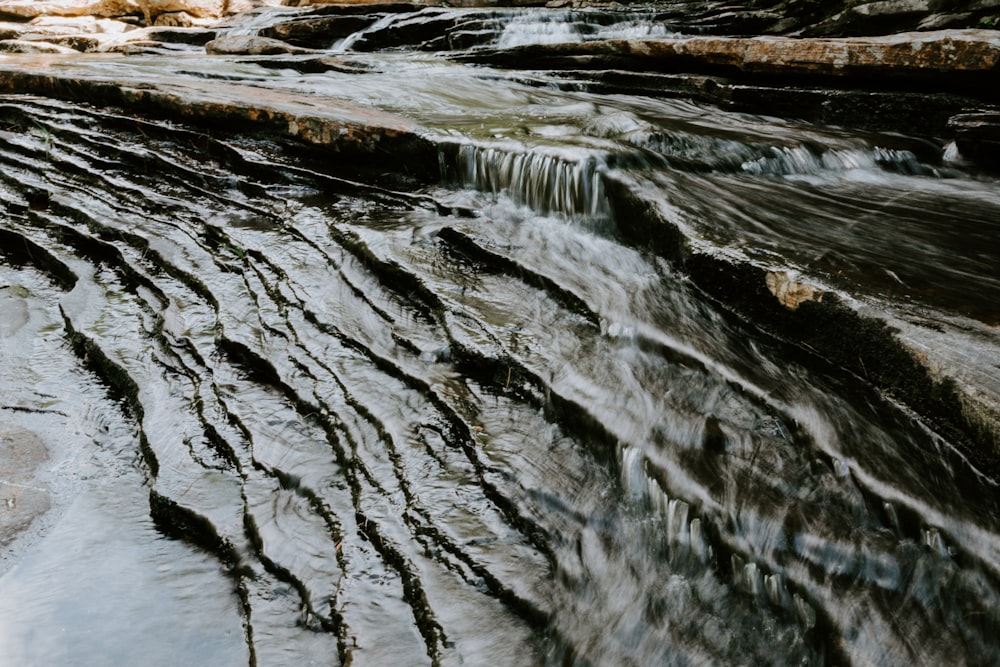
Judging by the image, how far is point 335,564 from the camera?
2500mm

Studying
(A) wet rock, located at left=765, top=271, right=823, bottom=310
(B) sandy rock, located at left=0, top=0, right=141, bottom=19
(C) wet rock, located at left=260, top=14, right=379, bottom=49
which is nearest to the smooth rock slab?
(A) wet rock, located at left=765, top=271, right=823, bottom=310

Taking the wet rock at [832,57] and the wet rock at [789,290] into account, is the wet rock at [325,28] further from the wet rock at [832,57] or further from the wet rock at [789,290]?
the wet rock at [789,290]

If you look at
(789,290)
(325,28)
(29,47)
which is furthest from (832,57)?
(29,47)

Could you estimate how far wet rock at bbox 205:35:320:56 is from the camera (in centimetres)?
1259

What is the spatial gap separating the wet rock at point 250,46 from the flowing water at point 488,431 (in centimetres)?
824

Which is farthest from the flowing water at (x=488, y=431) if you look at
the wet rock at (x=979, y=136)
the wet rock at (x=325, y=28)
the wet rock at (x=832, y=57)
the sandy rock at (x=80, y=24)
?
the sandy rock at (x=80, y=24)

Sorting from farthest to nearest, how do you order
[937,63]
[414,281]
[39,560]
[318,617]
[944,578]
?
[937,63]
[414,281]
[39,560]
[318,617]
[944,578]

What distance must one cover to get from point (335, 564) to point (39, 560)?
4.52 ft

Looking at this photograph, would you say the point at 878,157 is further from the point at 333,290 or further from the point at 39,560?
the point at 39,560

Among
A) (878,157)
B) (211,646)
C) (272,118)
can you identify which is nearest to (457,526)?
(211,646)

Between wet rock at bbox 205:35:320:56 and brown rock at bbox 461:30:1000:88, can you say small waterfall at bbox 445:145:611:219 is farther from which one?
wet rock at bbox 205:35:320:56

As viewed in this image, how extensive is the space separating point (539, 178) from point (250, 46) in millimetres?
10649

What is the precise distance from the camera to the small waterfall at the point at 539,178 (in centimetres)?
477

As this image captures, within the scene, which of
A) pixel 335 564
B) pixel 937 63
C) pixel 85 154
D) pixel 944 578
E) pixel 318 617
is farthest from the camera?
pixel 85 154
